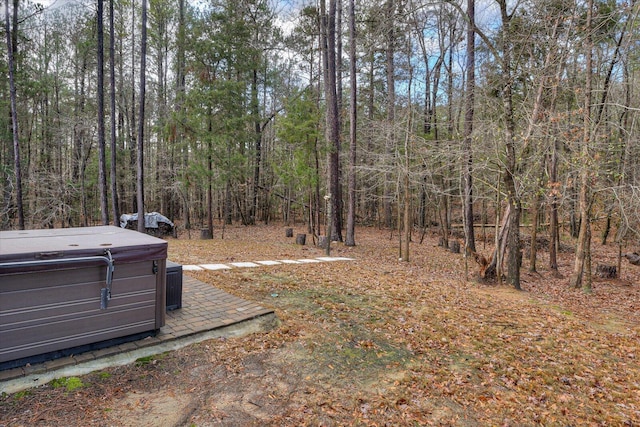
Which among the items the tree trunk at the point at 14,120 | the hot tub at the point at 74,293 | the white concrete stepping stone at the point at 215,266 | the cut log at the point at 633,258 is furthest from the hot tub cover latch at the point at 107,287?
the cut log at the point at 633,258

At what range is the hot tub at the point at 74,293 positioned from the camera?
8.34 ft

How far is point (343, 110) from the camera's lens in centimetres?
1662

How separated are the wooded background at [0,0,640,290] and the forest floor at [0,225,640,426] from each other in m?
3.04

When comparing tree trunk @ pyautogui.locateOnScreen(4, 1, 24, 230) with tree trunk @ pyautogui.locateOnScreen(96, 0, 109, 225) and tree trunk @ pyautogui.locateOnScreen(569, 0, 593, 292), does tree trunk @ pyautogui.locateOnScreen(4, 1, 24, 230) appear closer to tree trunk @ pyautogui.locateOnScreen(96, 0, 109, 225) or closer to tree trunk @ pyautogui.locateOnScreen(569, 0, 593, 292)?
tree trunk @ pyautogui.locateOnScreen(96, 0, 109, 225)

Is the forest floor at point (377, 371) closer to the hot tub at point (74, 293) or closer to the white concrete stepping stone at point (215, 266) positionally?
the hot tub at point (74, 293)

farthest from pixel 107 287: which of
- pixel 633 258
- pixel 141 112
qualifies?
pixel 633 258

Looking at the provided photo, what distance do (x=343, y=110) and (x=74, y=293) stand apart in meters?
15.4

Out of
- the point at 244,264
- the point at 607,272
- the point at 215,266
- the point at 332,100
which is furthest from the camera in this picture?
the point at 332,100

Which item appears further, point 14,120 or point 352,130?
point 352,130

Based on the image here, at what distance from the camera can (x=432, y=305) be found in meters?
5.14

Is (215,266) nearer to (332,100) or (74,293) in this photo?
(74,293)

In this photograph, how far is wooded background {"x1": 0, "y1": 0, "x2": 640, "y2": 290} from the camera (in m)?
6.59

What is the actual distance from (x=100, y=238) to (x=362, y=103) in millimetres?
17492

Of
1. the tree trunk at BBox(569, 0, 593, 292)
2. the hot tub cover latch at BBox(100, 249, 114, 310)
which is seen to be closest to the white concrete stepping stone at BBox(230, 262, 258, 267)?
the hot tub cover latch at BBox(100, 249, 114, 310)
